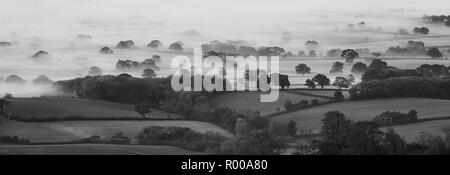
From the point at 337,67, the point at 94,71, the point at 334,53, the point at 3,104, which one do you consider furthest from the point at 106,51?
the point at 3,104

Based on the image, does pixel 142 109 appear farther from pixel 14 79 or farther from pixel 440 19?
pixel 440 19

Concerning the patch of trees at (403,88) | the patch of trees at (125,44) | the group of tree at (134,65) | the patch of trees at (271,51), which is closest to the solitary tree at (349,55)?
the patch of trees at (271,51)

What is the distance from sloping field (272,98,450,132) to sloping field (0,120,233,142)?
16.9 ft

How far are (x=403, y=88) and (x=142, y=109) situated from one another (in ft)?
51.5

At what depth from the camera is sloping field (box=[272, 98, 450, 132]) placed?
42.4 meters

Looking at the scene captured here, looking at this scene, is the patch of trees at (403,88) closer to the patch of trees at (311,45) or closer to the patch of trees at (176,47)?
the patch of trees at (311,45)

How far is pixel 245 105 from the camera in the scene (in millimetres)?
47562

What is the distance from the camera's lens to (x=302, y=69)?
58.1 metres

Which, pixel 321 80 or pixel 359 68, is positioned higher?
pixel 359 68

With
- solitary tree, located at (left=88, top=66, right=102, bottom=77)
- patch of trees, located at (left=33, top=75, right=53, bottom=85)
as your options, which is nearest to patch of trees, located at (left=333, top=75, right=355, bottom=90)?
solitary tree, located at (left=88, top=66, right=102, bottom=77)

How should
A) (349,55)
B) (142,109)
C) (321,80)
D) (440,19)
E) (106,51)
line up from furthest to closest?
(440,19)
(349,55)
(106,51)
(321,80)
(142,109)

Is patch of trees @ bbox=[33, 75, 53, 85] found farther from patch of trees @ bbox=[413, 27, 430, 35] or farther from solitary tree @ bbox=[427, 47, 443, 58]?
patch of trees @ bbox=[413, 27, 430, 35]

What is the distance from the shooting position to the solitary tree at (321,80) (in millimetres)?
52656
